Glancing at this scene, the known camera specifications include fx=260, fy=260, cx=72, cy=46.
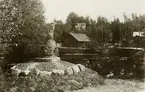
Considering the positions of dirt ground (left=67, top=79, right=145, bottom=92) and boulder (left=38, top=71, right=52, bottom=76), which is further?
boulder (left=38, top=71, right=52, bottom=76)

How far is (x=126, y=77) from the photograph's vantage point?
46.7ft

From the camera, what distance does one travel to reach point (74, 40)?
124ft

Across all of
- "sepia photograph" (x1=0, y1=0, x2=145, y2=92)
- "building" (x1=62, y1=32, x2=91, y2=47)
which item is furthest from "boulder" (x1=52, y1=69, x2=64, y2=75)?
"building" (x1=62, y1=32, x2=91, y2=47)

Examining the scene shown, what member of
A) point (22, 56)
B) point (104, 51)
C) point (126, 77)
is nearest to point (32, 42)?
point (22, 56)

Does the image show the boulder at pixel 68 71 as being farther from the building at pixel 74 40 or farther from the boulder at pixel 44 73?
the building at pixel 74 40

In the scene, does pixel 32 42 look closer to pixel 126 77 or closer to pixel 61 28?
pixel 126 77

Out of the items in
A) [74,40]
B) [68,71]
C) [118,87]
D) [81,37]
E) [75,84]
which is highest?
[81,37]

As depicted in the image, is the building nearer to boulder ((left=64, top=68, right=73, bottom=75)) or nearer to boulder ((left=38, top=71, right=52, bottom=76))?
boulder ((left=64, top=68, right=73, bottom=75))

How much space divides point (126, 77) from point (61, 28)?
26.9 meters

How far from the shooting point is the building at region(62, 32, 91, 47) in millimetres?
37469

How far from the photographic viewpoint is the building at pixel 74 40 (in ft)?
123

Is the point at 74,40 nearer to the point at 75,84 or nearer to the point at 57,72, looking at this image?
the point at 57,72

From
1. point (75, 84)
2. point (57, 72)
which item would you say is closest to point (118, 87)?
point (75, 84)

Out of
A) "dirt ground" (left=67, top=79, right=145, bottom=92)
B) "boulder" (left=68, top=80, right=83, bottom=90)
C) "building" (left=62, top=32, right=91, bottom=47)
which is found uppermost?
"building" (left=62, top=32, right=91, bottom=47)
